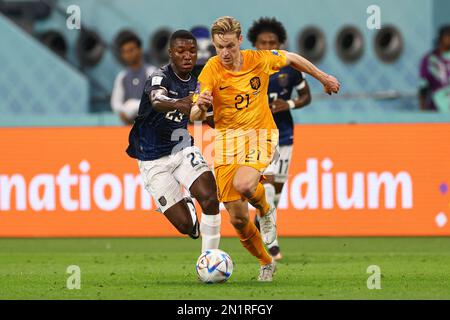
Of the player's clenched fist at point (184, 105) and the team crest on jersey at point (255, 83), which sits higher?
the team crest on jersey at point (255, 83)

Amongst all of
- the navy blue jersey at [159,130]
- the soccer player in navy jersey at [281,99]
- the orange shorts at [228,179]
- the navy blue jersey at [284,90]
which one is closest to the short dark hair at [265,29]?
the soccer player in navy jersey at [281,99]

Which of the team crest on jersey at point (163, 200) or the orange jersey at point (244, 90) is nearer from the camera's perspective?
the orange jersey at point (244, 90)

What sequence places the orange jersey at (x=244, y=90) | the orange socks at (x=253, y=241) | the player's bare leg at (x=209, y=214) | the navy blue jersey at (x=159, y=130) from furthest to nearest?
the navy blue jersey at (x=159, y=130) < the player's bare leg at (x=209, y=214) < the orange socks at (x=253, y=241) < the orange jersey at (x=244, y=90)

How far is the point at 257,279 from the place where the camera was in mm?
11297

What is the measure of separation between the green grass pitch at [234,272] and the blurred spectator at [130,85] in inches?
71.5

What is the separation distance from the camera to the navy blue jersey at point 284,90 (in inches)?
538

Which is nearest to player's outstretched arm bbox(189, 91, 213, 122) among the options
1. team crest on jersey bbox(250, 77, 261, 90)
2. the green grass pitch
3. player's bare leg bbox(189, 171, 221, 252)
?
team crest on jersey bbox(250, 77, 261, 90)

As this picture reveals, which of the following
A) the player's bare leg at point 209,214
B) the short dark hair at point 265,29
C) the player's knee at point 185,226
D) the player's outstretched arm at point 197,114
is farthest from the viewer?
the short dark hair at point 265,29

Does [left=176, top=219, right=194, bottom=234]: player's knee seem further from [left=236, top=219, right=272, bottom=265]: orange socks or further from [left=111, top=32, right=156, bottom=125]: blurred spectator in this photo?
[left=111, top=32, right=156, bottom=125]: blurred spectator

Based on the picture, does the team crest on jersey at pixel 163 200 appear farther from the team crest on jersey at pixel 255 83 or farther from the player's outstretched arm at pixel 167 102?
the team crest on jersey at pixel 255 83

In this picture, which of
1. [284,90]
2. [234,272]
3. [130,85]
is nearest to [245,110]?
[234,272]

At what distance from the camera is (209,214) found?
11.4m

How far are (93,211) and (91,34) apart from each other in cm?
655

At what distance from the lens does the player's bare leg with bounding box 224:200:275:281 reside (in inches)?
433
